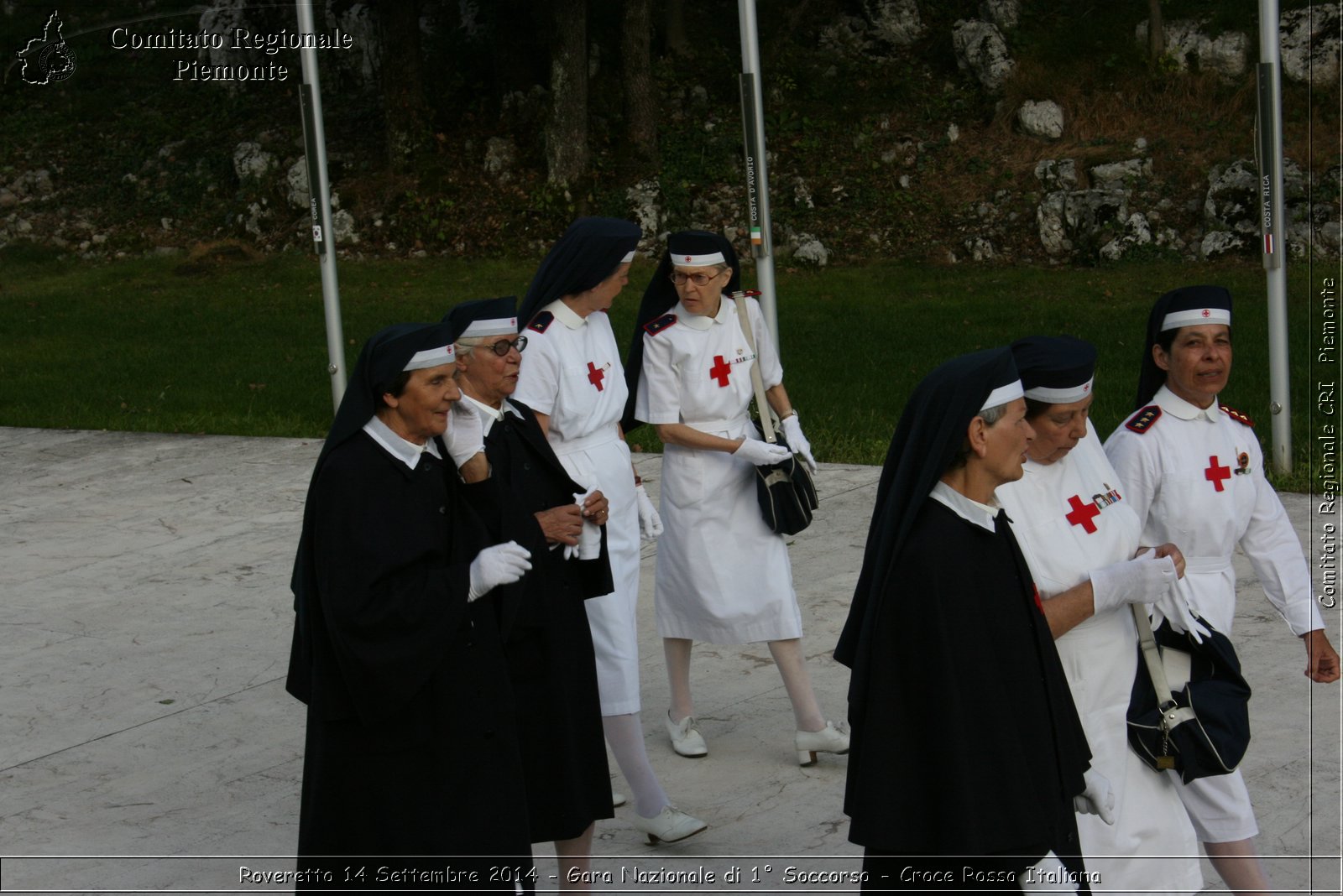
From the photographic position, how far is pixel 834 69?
93.9 feet

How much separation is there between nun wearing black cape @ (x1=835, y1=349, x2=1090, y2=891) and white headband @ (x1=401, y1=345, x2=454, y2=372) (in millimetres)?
1149

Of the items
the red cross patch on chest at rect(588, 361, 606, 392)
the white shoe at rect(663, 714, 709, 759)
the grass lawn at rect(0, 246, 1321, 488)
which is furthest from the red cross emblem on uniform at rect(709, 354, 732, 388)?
the grass lawn at rect(0, 246, 1321, 488)

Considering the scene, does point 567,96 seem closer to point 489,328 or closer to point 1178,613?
point 489,328

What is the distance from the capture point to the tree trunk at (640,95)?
26266 mm

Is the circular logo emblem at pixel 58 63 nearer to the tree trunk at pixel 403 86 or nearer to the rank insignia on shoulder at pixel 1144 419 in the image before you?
the tree trunk at pixel 403 86

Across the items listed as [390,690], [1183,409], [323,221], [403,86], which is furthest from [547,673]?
[403,86]

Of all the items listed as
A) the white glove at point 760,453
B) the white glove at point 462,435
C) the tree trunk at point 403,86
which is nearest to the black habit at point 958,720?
the white glove at point 462,435

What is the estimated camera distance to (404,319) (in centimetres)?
2072

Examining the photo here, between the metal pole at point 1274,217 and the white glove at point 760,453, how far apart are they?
5.32 m

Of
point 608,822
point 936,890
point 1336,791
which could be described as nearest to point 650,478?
point 608,822

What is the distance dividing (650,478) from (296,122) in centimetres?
2057

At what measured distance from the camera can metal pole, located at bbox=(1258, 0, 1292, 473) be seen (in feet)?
33.4

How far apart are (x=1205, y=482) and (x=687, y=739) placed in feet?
8.30

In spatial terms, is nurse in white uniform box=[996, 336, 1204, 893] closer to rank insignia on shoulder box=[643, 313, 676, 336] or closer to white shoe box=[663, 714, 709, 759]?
white shoe box=[663, 714, 709, 759]
